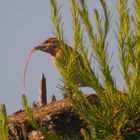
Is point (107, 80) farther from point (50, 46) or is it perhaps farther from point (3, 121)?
point (50, 46)

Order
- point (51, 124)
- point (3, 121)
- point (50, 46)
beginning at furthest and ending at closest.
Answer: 1. point (50, 46)
2. point (51, 124)
3. point (3, 121)

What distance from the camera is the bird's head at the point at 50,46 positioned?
11.6 metres

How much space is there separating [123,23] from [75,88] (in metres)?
0.84

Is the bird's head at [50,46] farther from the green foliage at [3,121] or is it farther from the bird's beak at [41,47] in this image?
the green foliage at [3,121]

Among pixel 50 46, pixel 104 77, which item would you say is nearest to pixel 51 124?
pixel 104 77

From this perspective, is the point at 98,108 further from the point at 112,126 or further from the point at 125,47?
the point at 125,47

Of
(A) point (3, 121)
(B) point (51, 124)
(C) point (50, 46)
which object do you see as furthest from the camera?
(C) point (50, 46)

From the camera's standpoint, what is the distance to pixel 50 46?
11672 mm

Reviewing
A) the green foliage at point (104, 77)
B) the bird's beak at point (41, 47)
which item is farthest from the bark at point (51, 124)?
→ the bird's beak at point (41, 47)

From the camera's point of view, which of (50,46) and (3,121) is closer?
(3,121)

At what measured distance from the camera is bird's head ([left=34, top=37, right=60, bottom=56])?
11.6 m

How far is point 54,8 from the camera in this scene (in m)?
5.84

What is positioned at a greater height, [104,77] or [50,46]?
[50,46]

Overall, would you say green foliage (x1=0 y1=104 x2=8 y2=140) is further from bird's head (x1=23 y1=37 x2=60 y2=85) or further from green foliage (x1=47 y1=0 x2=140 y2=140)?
bird's head (x1=23 y1=37 x2=60 y2=85)
